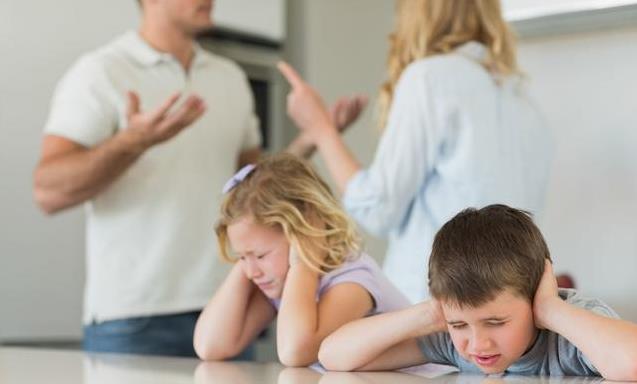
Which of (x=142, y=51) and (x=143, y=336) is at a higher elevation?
(x=142, y=51)

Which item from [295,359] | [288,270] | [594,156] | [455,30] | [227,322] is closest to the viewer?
[295,359]

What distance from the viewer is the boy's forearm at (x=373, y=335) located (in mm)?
1403

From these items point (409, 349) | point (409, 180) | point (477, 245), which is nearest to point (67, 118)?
point (409, 180)

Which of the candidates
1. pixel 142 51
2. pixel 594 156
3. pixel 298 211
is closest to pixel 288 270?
pixel 298 211

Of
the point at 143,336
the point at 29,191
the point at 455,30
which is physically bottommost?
the point at 143,336

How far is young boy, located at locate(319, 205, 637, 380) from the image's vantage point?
50.3 inches

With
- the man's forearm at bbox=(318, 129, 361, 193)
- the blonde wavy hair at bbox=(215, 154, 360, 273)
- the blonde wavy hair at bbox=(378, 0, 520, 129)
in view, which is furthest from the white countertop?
the blonde wavy hair at bbox=(378, 0, 520, 129)

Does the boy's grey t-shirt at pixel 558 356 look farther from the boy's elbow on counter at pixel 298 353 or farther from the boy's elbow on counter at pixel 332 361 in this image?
the boy's elbow on counter at pixel 298 353

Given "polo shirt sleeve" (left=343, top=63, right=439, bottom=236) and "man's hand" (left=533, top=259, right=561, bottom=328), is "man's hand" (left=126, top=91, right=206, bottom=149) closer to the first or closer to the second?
"polo shirt sleeve" (left=343, top=63, right=439, bottom=236)

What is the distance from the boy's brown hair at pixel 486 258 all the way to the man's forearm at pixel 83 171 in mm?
954

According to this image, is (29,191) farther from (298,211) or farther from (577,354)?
→ (577,354)

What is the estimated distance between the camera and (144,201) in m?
2.34

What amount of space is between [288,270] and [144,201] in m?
0.69

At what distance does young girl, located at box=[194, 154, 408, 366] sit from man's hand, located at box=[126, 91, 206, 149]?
0.35 metres
